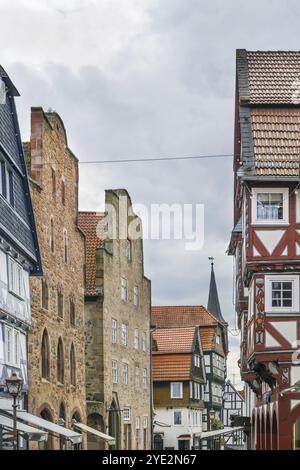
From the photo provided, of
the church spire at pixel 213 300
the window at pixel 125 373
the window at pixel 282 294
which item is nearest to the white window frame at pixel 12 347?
the window at pixel 282 294

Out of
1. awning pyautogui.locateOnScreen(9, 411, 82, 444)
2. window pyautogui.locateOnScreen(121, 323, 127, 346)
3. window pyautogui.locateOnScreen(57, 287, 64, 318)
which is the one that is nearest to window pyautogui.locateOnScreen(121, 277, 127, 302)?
window pyautogui.locateOnScreen(121, 323, 127, 346)

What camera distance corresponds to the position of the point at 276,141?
3284 centimetres

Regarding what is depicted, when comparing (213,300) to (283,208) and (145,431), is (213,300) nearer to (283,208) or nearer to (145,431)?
(145,431)

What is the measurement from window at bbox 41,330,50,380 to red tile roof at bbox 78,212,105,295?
36.3 ft

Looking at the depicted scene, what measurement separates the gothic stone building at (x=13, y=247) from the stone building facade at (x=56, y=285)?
186 cm

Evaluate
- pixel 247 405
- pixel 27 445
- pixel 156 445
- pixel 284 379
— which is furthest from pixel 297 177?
pixel 156 445

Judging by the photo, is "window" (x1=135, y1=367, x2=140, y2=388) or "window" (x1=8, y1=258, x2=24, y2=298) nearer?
"window" (x1=8, y1=258, x2=24, y2=298)

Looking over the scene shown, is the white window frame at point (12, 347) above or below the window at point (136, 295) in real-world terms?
below

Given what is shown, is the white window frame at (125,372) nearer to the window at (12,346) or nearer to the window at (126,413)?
the window at (126,413)

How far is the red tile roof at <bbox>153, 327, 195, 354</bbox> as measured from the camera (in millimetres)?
70125

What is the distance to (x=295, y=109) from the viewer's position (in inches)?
1337

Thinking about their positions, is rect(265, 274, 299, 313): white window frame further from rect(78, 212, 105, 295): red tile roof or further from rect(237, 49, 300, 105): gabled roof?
rect(78, 212, 105, 295): red tile roof

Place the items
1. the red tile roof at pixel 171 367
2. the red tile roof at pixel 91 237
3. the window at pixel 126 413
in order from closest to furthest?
the red tile roof at pixel 91 237 < the window at pixel 126 413 < the red tile roof at pixel 171 367

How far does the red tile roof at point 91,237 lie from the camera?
47000 mm
